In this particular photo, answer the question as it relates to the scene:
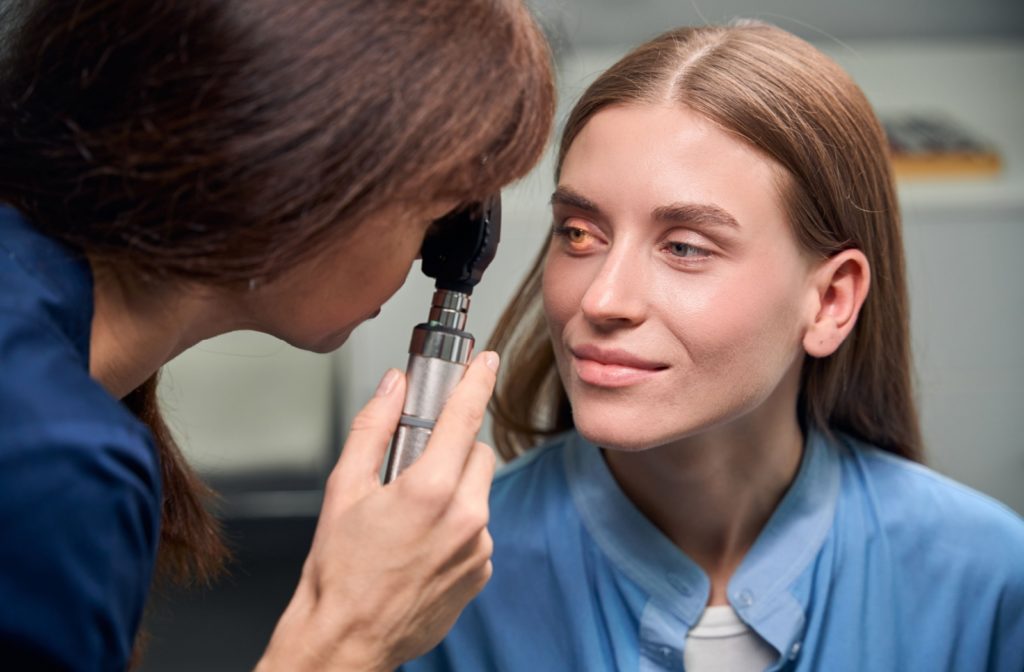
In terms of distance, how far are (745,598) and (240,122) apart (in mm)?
648

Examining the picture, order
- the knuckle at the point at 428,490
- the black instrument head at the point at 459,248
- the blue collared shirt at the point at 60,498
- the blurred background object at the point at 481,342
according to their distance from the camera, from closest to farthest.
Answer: the blue collared shirt at the point at 60,498 → the knuckle at the point at 428,490 → the black instrument head at the point at 459,248 → the blurred background object at the point at 481,342

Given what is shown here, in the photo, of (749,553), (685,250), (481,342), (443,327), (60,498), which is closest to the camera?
(60,498)

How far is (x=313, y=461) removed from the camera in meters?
1.98

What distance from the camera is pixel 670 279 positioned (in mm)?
985

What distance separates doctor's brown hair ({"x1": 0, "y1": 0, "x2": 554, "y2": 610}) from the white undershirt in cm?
52

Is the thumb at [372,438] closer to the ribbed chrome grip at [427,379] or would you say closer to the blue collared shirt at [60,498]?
the ribbed chrome grip at [427,379]

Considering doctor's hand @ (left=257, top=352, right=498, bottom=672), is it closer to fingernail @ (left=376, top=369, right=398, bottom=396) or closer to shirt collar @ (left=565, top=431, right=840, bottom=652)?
fingernail @ (left=376, top=369, right=398, bottom=396)

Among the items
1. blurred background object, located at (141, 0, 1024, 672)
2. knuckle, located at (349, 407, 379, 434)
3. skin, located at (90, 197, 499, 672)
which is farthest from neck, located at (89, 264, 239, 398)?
blurred background object, located at (141, 0, 1024, 672)

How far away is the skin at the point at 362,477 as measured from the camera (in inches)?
30.9

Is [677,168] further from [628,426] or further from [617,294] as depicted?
[628,426]

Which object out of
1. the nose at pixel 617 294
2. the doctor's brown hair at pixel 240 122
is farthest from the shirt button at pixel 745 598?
the doctor's brown hair at pixel 240 122

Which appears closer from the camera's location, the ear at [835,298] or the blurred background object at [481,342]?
the ear at [835,298]

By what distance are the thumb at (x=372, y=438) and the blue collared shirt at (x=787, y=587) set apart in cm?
30

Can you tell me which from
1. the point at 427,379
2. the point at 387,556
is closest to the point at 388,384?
the point at 427,379
